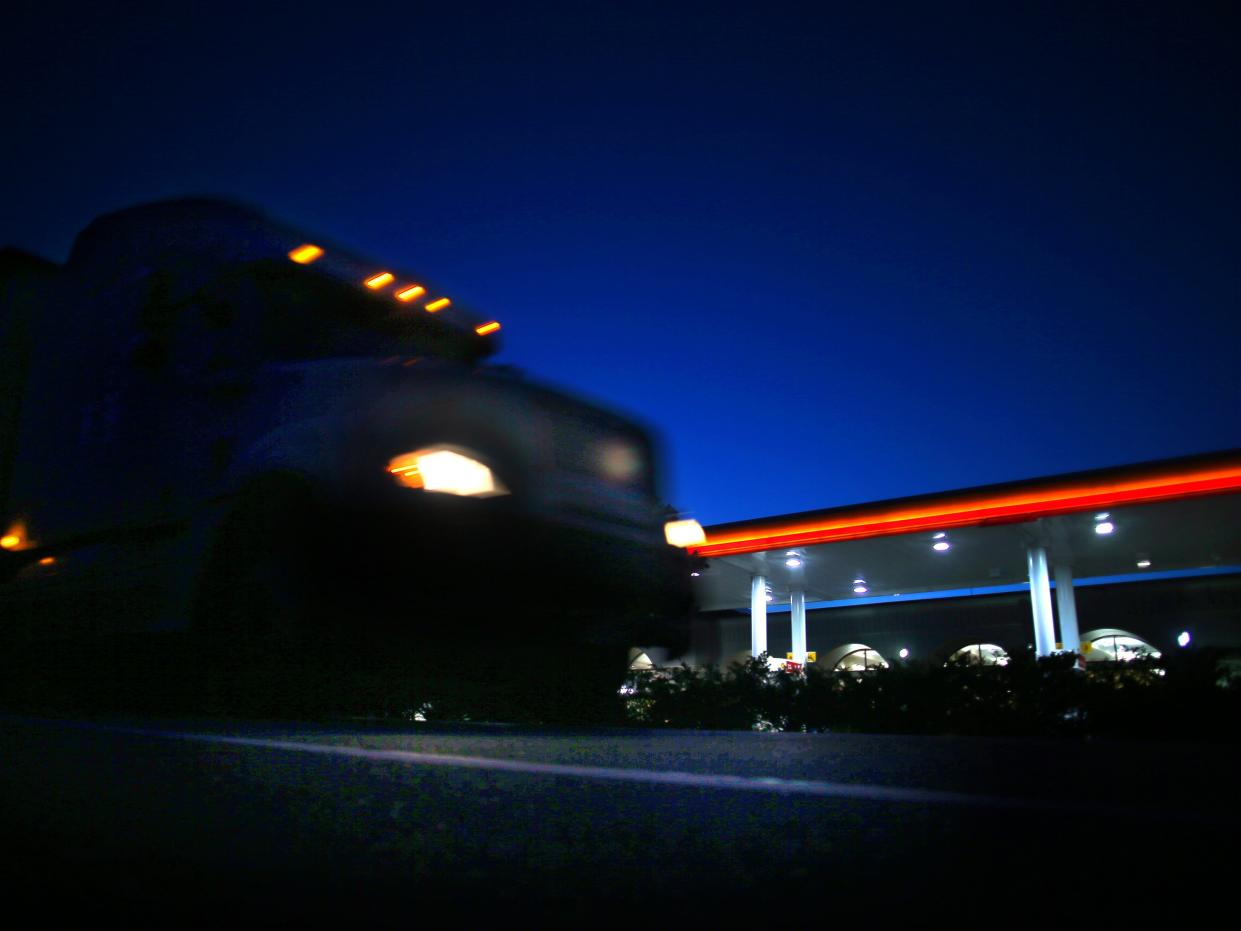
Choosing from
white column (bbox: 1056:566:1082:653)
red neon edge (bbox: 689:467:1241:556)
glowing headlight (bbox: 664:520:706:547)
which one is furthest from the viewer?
white column (bbox: 1056:566:1082:653)

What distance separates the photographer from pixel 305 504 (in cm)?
455

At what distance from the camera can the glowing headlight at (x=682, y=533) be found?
5.85 m

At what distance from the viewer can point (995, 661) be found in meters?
6.75

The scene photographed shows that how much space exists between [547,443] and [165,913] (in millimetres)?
4182

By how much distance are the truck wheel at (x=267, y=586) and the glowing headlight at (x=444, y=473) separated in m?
0.48

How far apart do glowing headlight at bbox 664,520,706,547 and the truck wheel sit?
2205 mm

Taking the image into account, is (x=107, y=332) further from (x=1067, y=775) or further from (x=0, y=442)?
(x=1067, y=775)

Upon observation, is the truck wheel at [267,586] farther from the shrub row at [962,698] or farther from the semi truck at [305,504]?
the shrub row at [962,698]

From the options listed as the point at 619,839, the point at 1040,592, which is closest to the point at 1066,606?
the point at 1040,592

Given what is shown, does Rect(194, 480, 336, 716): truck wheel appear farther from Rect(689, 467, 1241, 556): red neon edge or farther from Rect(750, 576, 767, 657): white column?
Rect(750, 576, 767, 657): white column

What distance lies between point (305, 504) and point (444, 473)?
714 mm

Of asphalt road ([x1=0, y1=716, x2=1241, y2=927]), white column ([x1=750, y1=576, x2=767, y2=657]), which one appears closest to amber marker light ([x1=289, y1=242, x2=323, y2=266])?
asphalt road ([x1=0, y1=716, x2=1241, y2=927])

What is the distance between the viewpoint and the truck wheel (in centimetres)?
454

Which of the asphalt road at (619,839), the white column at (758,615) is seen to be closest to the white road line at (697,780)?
the asphalt road at (619,839)
